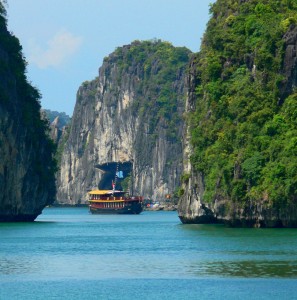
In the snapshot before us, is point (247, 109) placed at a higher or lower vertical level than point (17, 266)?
higher

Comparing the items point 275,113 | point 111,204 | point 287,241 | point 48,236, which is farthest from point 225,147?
point 111,204

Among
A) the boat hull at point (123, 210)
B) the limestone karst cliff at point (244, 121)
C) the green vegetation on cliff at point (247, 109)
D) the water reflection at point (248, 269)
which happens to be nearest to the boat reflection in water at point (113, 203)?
the boat hull at point (123, 210)

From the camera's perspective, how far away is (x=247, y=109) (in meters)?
89.0

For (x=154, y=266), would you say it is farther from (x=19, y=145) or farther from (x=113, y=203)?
(x=113, y=203)

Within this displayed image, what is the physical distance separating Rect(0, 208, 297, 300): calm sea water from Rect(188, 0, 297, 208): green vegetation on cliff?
499 centimetres

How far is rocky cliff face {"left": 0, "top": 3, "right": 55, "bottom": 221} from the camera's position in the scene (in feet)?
348

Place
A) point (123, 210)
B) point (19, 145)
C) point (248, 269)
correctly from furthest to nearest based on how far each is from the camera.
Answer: point (123, 210) → point (19, 145) → point (248, 269)

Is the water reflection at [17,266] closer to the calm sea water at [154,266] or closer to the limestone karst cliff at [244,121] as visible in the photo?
the calm sea water at [154,266]

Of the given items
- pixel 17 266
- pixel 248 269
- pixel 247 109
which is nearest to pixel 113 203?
pixel 247 109

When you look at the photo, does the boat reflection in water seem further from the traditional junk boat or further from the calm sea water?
the calm sea water

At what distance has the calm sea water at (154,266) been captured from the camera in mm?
44688

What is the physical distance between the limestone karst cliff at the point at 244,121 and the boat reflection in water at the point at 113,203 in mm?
63392

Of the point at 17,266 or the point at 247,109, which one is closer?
the point at 17,266

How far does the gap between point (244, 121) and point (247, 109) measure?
1.01 metres
